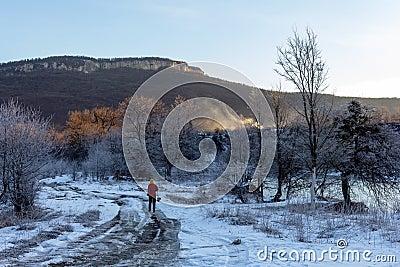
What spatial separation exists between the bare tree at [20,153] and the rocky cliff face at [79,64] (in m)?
116

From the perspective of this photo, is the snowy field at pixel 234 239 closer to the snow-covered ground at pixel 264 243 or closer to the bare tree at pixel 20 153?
the snow-covered ground at pixel 264 243

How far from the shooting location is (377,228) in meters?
10.2

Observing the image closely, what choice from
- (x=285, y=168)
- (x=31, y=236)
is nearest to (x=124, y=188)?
(x=285, y=168)

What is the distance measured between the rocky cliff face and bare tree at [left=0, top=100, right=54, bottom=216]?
11642cm

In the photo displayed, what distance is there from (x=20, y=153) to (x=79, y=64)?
138 metres

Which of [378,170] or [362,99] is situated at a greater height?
[362,99]

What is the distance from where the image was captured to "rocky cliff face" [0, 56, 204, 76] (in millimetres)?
136175

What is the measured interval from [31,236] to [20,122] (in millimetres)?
7690

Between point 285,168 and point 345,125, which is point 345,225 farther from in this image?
point 285,168

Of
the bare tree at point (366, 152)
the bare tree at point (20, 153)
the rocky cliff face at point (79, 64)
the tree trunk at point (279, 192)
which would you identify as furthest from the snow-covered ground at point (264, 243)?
the rocky cliff face at point (79, 64)

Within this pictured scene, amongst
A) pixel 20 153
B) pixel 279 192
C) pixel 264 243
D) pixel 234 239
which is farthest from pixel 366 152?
pixel 20 153

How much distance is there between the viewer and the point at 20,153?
54.5 ft

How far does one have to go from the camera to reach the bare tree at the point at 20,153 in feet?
54.0

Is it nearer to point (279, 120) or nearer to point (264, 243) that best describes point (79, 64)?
point (279, 120)
